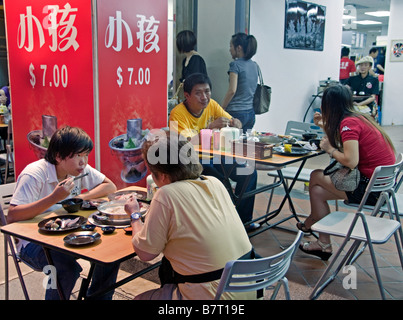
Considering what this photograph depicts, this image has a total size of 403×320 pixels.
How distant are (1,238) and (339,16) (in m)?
7.17

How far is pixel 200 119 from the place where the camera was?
3838mm

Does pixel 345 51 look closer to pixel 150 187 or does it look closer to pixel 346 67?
pixel 346 67

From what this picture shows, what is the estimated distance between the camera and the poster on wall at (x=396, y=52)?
1141 centimetres

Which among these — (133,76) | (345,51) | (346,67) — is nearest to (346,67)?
(346,67)

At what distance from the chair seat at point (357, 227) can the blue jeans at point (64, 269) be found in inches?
49.5

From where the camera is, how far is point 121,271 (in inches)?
127

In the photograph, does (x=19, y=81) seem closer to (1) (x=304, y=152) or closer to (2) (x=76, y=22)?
(2) (x=76, y=22)

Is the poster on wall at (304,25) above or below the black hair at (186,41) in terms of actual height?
above

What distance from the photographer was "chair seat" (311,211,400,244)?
2509 millimetres

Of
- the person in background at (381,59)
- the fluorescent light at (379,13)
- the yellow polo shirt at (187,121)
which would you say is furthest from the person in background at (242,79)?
the fluorescent light at (379,13)

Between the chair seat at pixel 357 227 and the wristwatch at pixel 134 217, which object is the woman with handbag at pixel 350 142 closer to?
the chair seat at pixel 357 227

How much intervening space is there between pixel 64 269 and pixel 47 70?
182 centimetres

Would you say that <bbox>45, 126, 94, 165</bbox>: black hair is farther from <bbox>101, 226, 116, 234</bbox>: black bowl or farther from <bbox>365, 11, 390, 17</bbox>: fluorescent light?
<bbox>365, 11, 390, 17</bbox>: fluorescent light

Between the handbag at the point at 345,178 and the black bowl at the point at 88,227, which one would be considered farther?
the handbag at the point at 345,178
